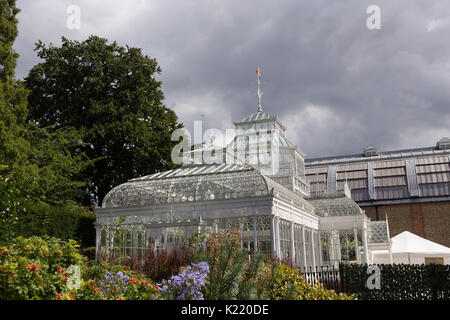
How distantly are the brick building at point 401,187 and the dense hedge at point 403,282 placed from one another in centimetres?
2128

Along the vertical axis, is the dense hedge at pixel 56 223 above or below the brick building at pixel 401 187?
below

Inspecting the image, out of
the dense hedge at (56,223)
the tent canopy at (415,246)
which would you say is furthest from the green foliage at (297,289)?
the tent canopy at (415,246)

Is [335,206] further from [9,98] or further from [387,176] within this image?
[9,98]

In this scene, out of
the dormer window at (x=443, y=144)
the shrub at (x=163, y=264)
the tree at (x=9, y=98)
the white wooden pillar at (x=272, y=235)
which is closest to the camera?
the shrub at (x=163, y=264)

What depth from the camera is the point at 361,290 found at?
464 inches

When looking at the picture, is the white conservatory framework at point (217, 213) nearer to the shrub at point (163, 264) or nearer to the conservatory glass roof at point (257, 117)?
the shrub at point (163, 264)

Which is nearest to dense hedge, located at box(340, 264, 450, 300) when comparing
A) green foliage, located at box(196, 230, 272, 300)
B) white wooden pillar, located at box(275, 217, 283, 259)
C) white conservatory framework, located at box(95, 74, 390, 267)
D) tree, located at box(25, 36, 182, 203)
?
white conservatory framework, located at box(95, 74, 390, 267)

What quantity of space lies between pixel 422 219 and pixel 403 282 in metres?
24.7

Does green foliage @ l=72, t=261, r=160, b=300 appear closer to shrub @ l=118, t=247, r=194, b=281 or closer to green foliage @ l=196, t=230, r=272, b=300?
green foliage @ l=196, t=230, r=272, b=300

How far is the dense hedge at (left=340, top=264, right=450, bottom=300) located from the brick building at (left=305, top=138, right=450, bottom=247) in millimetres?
21276

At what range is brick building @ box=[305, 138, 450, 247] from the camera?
33.1 meters

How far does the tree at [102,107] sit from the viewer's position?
27.4 meters

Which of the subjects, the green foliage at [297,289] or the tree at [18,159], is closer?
the green foliage at [297,289]

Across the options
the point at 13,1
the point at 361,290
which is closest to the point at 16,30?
the point at 13,1
